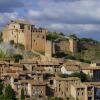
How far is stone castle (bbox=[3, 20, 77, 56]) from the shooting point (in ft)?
228

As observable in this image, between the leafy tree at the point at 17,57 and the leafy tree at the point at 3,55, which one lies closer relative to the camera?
the leafy tree at the point at 17,57

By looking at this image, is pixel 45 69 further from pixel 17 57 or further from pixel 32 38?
pixel 32 38

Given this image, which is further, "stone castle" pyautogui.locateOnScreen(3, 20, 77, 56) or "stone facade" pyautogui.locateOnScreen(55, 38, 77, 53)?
"stone facade" pyautogui.locateOnScreen(55, 38, 77, 53)

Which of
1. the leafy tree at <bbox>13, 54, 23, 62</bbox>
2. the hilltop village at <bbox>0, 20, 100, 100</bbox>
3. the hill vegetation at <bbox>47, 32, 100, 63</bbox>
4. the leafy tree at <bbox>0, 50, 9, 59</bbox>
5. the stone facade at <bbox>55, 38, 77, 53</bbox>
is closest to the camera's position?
the hilltop village at <bbox>0, 20, 100, 100</bbox>

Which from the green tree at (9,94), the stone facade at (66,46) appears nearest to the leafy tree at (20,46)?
the stone facade at (66,46)

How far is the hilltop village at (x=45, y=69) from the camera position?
56.2 metres

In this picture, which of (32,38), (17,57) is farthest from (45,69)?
(32,38)

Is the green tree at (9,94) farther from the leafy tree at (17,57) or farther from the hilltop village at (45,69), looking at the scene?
the leafy tree at (17,57)

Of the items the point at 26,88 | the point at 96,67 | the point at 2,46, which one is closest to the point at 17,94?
the point at 26,88

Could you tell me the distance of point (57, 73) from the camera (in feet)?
202

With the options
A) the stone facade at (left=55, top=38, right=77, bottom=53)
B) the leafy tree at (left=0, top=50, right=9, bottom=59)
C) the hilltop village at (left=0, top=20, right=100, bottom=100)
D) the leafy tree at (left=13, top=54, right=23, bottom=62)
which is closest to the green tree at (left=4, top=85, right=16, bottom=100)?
the hilltop village at (left=0, top=20, right=100, bottom=100)

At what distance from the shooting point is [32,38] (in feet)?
230

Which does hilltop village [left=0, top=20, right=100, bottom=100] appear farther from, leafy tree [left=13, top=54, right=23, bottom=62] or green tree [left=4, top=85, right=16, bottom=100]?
green tree [left=4, top=85, right=16, bottom=100]

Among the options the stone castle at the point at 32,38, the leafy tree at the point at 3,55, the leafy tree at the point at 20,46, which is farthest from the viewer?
the stone castle at the point at 32,38
